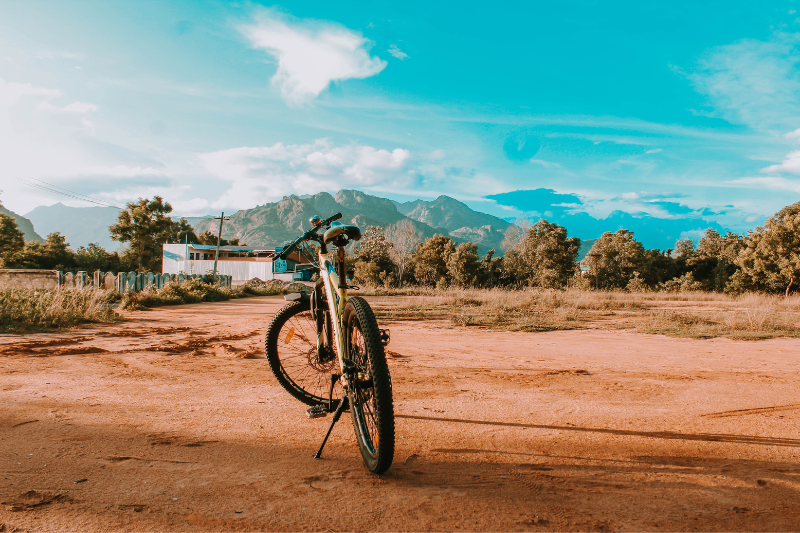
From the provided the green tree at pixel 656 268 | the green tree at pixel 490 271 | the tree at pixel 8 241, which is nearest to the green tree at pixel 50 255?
the tree at pixel 8 241

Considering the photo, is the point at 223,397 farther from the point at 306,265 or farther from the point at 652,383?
the point at 652,383

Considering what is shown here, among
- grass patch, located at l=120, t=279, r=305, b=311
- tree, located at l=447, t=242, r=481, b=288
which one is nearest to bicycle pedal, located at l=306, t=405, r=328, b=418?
grass patch, located at l=120, t=279, r=305, b=311

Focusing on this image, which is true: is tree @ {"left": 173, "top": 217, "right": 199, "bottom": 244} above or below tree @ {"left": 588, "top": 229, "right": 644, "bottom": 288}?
above

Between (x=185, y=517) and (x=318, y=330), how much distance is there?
1671 millimetres

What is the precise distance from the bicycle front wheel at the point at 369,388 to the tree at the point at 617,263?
3255 cm

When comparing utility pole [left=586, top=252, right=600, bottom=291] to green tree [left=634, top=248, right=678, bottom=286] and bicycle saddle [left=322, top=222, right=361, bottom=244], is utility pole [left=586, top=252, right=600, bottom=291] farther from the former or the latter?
bicycle saddle [left=322, top=222, right=361, bottom=244]

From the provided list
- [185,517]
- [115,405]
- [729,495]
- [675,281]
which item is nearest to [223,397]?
[115,405]

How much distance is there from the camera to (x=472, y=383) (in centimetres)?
473

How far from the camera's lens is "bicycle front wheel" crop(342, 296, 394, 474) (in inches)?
90.0

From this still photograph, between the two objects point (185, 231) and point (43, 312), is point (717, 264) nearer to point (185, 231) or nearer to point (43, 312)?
point (43, 312)

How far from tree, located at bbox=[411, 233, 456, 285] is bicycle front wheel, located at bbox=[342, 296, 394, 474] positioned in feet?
113

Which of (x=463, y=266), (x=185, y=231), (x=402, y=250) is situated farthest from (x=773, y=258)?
(x=185, y=231)

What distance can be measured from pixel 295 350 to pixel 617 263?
36.8 meters

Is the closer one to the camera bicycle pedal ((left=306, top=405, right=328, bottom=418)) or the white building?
bicycle pedal ((left=306, top=405, right=328, bottom=418))
